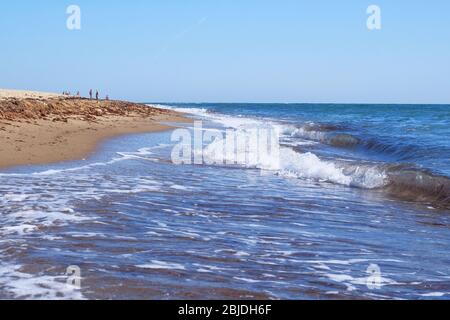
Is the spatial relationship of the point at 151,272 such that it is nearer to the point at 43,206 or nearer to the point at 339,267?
the point at 339,267

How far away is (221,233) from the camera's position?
6.40 metres

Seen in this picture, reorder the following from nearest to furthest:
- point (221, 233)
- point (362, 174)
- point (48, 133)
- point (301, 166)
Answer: point (221, 233) → point (362, 174) → point (301, 166) → point (48, 133)

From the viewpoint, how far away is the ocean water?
452 centimetres

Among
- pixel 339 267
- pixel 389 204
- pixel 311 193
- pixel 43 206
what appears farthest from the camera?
pixel 311 193

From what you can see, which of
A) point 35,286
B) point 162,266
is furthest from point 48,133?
point 35,286

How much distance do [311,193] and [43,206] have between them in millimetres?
5059

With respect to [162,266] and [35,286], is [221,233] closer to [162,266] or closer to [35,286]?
[162,266]

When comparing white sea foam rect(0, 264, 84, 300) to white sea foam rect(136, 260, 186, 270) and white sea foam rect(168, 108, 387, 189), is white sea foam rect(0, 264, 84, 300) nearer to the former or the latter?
white sea foam rect(136, 260, 186, 270)

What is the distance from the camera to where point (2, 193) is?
26.4ft

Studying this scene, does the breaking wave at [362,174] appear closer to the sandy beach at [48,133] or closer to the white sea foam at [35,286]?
the sandy beach at [48,133]

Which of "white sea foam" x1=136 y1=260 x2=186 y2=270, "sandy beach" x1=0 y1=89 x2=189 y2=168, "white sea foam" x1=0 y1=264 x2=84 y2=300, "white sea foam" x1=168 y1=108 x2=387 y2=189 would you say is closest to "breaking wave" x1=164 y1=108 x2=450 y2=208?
"white sea foam" x1=168 y1=108 x2=387 y2=189

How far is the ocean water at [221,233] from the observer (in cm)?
452
